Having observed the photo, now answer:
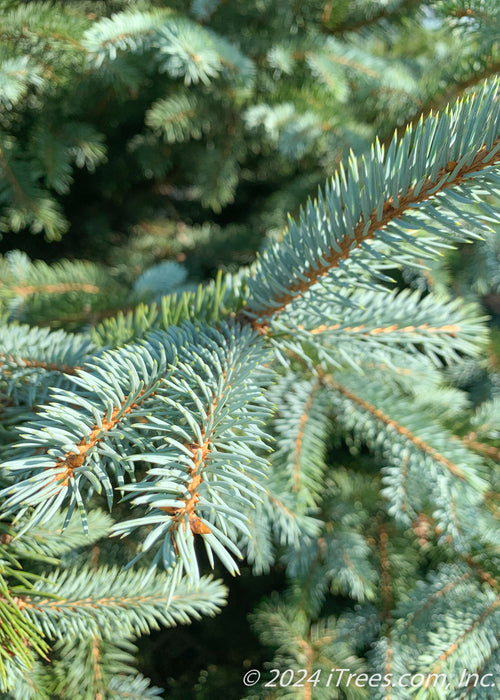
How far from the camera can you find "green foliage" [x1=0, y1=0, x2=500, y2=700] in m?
0.30

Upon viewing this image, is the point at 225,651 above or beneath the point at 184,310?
beneath

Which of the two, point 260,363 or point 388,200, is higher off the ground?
point 388,200

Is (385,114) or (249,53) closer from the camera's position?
(249,53)

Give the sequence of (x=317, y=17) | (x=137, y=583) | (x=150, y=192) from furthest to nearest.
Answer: (x=150, y=192) < (x=317, y=17) < (x=137, y=583)

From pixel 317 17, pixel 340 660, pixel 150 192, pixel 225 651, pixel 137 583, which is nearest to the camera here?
pixel 137 583

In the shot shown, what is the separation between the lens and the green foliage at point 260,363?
0.30m

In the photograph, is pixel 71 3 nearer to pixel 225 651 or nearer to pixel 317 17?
pixel 317 17

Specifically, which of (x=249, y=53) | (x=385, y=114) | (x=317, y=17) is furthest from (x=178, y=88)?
(x=385, y=114)

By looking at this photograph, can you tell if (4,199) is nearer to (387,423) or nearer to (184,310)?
(184,310)

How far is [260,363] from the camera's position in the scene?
1.20 ft

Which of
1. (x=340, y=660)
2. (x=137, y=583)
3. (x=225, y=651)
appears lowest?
(x=225, y=651)

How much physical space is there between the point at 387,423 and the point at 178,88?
656mm

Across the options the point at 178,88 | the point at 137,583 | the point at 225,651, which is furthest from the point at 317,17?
the point at 225,651

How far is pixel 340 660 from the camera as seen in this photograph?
0.55 meters
